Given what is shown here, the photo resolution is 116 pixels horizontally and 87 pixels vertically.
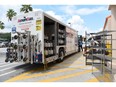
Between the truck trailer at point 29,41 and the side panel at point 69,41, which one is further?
the side panel at point 69,41

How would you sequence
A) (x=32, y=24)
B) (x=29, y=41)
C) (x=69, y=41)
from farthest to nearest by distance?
(x=69, y=41) < (x=32, y=24) < (x=29, y=41)

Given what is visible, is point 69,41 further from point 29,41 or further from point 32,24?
point 29,41

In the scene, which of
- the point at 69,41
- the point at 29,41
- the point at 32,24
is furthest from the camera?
the point at 69,41

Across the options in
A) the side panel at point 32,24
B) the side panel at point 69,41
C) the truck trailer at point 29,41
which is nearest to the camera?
the truck trailer at point 29,41

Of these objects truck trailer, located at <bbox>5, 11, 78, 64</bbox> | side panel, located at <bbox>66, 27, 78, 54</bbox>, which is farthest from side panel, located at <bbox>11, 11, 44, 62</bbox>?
side panel, located at <bbox>66, 27, 78, 54</bbox>

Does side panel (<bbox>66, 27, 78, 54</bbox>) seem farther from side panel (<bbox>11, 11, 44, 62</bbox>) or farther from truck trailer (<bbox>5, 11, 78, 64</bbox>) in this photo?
side panel (<bbox>11, 11, 44, 62</bbox>)

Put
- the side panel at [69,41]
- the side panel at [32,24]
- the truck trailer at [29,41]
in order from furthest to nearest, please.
→ 1. the side panel at [69,41]
2. the side panel at [32,24]
3. the truck trailer at [29,41]

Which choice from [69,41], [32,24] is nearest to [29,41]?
[32,24]

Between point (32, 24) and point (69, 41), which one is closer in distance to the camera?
point (32, 24)

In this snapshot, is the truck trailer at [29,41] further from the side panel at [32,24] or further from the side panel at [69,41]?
the side panel at [69,41]

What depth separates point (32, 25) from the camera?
9641 millimetres

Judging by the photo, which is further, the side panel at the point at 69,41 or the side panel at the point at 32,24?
the side panel at the point at 69,41

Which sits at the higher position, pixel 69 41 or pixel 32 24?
pixel 32 24

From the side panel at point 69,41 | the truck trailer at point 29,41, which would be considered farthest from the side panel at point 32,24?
the side panel at point 69,41
